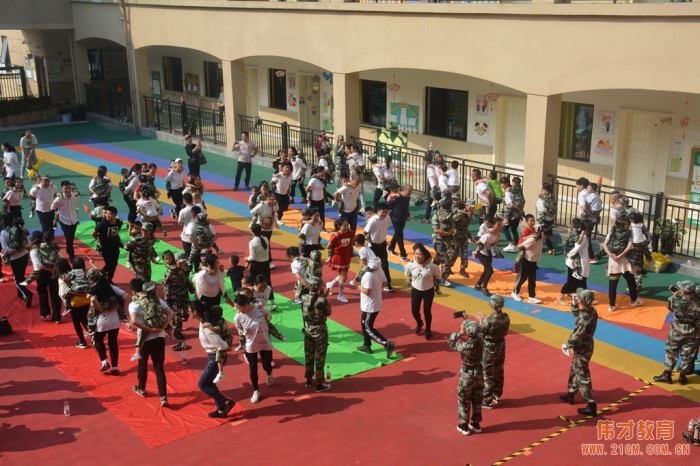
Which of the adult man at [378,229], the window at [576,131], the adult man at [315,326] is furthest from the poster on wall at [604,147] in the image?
the adult man at [315,326]

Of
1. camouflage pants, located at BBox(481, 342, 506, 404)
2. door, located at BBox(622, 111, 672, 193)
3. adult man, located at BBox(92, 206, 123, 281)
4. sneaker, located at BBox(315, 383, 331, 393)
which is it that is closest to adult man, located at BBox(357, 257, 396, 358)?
sneaker, located at BBox(315, 383, 331, 393)

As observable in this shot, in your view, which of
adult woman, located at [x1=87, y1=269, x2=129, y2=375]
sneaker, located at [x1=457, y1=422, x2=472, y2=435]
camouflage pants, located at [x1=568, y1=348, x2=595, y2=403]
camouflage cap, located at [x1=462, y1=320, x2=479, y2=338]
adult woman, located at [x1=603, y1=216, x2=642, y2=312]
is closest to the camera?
camouflage cap, located at [x1=462, y1=320, x2=479, y2=338]

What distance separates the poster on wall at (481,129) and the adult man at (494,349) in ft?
43.2

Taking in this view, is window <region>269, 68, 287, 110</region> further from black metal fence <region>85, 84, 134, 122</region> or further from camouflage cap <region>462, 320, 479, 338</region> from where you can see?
camouflage cap <region>462, 320, 479, 338</region>

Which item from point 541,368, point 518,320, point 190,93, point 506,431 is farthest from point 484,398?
point 190,93

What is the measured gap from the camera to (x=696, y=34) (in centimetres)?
1442

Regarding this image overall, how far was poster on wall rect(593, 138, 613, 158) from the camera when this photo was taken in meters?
19.4

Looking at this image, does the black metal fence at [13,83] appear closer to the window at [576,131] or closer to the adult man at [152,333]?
the window at [576,131]

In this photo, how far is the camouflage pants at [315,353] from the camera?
10.2 metres

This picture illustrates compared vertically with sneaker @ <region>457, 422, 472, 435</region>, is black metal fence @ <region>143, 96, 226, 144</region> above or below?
above

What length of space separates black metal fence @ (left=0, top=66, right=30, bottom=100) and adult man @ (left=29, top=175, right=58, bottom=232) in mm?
21287

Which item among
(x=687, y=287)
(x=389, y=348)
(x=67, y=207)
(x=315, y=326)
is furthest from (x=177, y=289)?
(x=687, y=287)

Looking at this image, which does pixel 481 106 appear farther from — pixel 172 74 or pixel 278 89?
pixel 172 74

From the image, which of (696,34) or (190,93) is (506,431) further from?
(190,93)
